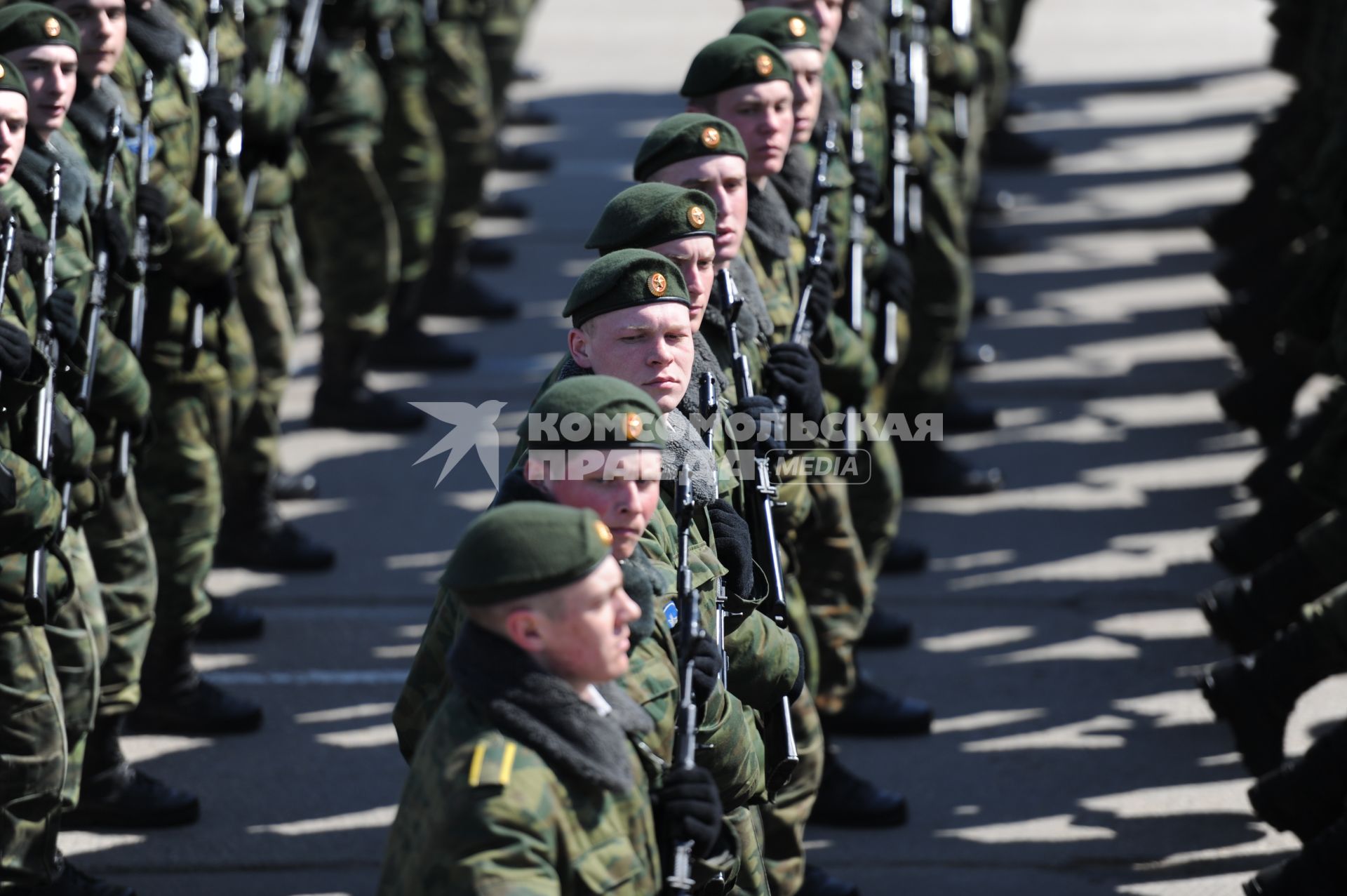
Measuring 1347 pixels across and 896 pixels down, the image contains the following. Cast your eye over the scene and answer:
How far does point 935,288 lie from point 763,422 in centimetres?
315

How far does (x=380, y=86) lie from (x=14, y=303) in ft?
12.1

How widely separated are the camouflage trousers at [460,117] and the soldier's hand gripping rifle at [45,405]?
4406 mm

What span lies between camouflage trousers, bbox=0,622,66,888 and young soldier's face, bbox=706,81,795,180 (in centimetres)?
213

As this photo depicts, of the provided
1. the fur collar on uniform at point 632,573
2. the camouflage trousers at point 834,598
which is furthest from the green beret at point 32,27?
the camouflage trousers at point 834,598

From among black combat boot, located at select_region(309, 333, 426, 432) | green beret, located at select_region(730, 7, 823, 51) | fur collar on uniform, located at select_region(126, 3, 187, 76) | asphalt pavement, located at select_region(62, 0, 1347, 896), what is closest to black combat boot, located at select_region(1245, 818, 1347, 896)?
asphalt pavement, located at select_region(62, 0, 1347, 896)

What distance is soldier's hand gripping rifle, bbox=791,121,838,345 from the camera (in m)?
5.77

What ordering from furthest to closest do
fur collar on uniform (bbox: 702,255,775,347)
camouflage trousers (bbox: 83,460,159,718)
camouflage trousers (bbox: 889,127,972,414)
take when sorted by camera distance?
camouflage trousers (bbox: 889,127,972,414), camouflage trousers (bbox: 83,460,159,718), fur collar on uniform (bbox: 702,255,775,347)

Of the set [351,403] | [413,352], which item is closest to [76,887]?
[351,403]

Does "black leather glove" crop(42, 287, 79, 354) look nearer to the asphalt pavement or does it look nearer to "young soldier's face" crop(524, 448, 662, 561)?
the asphalt pavement

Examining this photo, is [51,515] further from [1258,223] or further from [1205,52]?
[1205,52]

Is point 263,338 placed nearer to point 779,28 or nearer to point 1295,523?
point 779,28

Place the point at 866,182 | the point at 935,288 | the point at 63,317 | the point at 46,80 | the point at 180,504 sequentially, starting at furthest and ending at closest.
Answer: the point at 935,288 → the point at 866,182 → the point at 180,504 → the point at 46,80 → the point at 63,317

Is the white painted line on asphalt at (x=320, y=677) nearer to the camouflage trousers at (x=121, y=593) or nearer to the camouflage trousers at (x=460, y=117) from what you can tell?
the camouflage trousers at (x=121, y=593)

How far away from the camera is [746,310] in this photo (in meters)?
5.32
